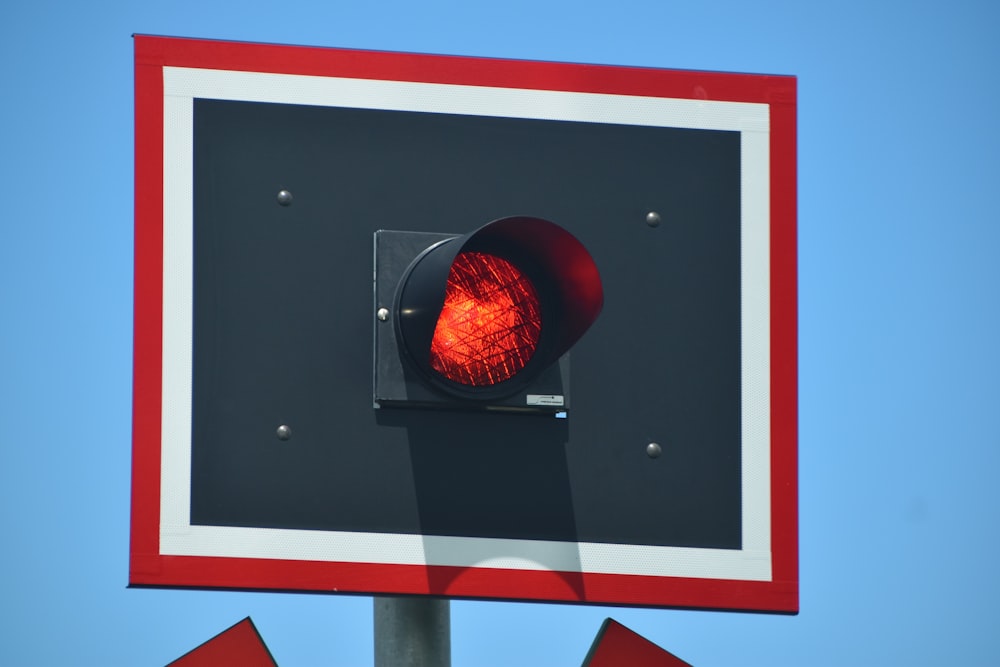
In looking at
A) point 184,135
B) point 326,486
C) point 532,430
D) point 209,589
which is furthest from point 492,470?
point 184,135

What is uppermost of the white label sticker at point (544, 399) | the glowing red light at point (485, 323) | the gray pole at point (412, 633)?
the glowing red light at point (485, 323)

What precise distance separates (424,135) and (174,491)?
96 cm

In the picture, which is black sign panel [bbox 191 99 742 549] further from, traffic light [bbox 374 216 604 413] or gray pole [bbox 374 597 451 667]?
gray pole [bbox 374 597 451 667]

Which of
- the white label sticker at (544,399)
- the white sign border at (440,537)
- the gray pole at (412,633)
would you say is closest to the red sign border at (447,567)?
the white sign border at (440,537)

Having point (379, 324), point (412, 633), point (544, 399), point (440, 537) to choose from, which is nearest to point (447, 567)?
point (440, 537)

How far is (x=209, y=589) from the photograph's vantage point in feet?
12.1

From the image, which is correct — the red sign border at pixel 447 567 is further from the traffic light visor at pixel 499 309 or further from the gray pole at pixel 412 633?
the traffic light visor at pixel 499 309

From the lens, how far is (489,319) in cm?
357

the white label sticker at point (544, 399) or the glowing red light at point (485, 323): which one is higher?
the glowing red light at point (485, 323)

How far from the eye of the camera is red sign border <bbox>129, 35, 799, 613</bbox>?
12.1ft

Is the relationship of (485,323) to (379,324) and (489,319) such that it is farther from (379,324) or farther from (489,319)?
(379,324)

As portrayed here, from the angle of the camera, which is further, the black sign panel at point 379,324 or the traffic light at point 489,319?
the black sign panel at point 379,324

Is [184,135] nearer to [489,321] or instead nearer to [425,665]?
[489,321]

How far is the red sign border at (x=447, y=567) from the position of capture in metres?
3.69
